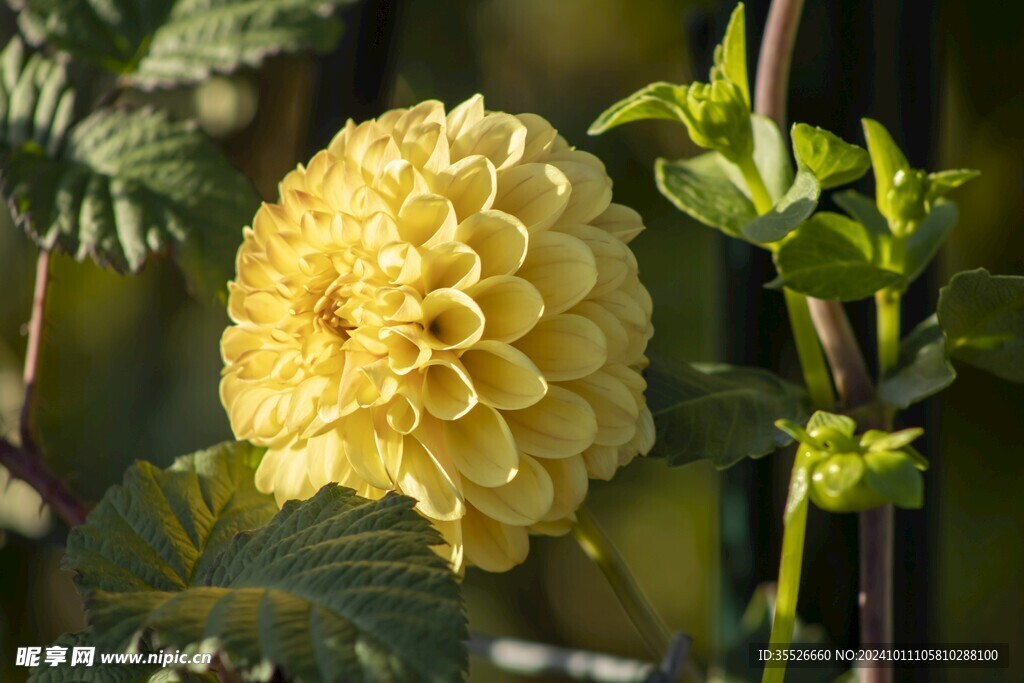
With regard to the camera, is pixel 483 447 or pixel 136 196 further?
pixel 136 196

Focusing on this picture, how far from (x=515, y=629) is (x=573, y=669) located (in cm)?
30

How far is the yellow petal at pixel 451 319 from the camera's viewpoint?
223 millimetres

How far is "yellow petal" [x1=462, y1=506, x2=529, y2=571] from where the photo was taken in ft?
0.80

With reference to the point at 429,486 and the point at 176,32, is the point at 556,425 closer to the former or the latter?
the point at 429,486

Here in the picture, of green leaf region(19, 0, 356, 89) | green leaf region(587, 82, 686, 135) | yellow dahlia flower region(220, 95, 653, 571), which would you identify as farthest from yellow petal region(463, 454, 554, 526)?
green leaf region(19, 0, 356, 89)

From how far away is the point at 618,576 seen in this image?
286 mm

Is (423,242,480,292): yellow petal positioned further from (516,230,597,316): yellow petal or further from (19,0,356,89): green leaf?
(19,0,356,89): green leaf

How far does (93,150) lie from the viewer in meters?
0.38

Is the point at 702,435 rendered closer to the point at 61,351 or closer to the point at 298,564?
the point at 298,564

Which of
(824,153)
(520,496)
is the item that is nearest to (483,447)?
(520,496)

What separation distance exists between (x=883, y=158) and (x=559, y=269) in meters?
0.10

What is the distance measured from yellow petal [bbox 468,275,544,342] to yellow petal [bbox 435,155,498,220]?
0.02 meters

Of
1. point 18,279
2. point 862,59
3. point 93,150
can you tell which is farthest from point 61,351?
point 862,59

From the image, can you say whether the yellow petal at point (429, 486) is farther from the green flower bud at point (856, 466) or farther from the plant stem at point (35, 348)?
the plant stem at point (35, 348)
